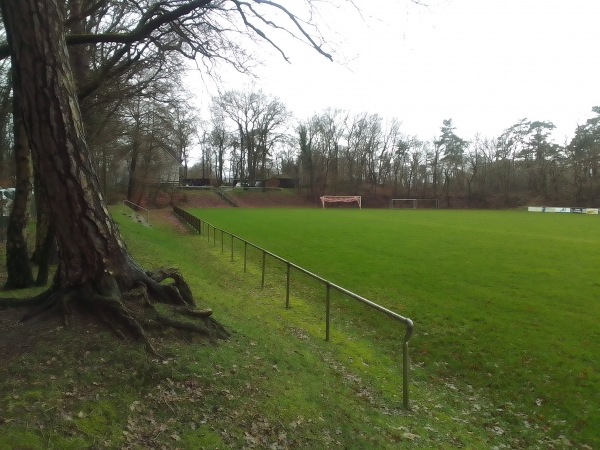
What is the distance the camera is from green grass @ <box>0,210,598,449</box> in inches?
141

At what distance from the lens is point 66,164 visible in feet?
15.4

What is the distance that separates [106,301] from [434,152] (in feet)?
290

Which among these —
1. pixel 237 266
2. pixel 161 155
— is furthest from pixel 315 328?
pixel 161 155

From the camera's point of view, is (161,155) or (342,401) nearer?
(342,401)

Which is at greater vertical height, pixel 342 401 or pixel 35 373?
pixel 35 373

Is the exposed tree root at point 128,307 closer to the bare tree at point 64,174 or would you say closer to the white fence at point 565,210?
the bare tree at point 64,174

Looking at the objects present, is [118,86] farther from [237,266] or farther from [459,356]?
[459,356]

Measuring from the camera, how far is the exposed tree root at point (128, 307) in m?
4.81

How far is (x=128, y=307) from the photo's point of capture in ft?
16.7

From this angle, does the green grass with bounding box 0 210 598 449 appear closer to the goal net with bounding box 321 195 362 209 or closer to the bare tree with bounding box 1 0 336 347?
the bare tree with bounding box 1 0 336 347

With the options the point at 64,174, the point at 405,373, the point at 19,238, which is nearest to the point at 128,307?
the point at 64,174

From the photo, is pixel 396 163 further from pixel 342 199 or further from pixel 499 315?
pixel 499 315

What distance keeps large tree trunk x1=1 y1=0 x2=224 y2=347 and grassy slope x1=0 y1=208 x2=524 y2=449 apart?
401 mm

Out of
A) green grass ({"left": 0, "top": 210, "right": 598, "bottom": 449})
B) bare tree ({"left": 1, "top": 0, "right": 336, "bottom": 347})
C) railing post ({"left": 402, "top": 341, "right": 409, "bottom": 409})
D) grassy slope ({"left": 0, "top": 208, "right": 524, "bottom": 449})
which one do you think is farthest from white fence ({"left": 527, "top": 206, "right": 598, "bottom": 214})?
bare tree ({"left": 1, "top": 0, "right": 336, "bottom": 347})
